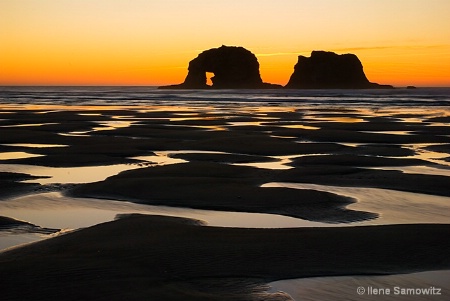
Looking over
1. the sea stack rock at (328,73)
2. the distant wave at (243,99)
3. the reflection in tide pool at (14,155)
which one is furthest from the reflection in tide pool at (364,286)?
the sea stack rock at (328,73)

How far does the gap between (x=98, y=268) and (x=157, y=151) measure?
35.1 ft

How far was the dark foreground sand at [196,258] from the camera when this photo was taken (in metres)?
5.18

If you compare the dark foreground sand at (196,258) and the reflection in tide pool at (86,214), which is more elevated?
the dark foreground sand at (196,258)

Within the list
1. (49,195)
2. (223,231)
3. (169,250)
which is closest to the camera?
(169,250)

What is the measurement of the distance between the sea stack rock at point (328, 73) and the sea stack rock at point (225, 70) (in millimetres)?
11996

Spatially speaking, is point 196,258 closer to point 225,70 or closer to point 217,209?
point 217,209

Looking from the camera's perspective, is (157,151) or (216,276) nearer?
(216,276)

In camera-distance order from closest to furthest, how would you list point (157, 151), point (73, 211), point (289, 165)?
point (73, 211), point (289, 165), point (157, 151)

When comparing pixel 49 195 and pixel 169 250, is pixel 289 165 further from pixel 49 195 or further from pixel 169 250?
pixel 169 250

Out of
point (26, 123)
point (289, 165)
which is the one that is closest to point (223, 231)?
point (289, 165)

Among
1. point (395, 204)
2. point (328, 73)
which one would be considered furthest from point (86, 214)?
point (328, 73)

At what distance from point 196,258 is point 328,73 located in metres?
189

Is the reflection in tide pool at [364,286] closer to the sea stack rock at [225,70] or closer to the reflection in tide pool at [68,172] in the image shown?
the reflection in tide pool at [68,172]

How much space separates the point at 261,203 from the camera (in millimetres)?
9156
